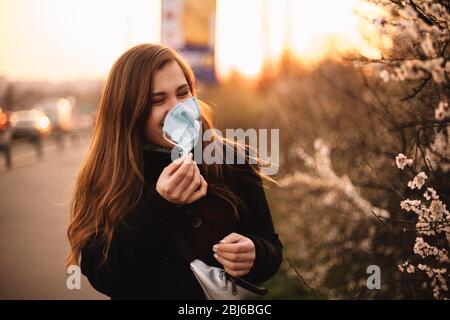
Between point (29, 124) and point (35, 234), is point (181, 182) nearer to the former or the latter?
point (35, 234)

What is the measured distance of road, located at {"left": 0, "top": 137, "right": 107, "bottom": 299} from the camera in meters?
3.78

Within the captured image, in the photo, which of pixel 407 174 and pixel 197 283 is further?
pixel 407 174

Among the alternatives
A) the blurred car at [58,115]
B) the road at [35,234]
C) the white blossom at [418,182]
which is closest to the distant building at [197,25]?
the road at [35,234]

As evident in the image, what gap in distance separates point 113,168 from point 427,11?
4.02 feet

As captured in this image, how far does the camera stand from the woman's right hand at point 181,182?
4.82 ft

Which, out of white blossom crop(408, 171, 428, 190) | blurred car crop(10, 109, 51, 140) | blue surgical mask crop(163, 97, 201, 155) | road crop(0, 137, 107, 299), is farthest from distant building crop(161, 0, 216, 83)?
blue surgical mask crop(163, 97, 201, 155)

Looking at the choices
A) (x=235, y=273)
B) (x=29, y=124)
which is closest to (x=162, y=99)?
(x=235, y=273)

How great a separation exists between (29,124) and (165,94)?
15589 mm

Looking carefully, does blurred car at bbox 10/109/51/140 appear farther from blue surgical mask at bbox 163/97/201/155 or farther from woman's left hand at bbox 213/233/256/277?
woman's left hand at bbox 213/233/256/277

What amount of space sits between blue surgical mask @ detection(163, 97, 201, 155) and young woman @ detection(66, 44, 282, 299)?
0.15ft

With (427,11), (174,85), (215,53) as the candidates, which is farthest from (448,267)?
(215,53)

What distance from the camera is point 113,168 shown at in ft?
5.80

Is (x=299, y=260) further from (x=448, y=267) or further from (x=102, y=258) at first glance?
(x=102, y=258)

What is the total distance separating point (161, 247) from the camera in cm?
166
